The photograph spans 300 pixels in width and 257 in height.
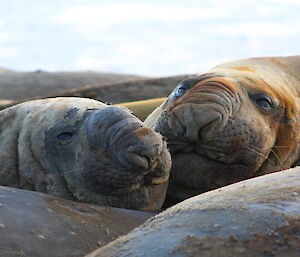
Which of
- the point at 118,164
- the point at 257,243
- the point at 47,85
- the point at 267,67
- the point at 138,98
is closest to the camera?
the point at 257,243

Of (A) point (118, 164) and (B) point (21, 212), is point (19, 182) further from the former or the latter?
(B) point (21, 212)

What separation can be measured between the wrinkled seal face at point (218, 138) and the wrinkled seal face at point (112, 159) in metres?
0.38

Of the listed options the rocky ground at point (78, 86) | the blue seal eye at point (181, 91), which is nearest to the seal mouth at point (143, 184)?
the blue seal eye at point (181, 91)

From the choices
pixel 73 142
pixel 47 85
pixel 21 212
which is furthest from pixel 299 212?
pixel 47 85

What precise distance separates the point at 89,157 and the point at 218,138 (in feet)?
2.66

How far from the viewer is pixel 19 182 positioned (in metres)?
3.74

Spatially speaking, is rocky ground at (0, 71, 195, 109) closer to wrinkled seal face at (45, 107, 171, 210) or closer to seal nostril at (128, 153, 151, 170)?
wrinkled seal face at (45, 107, 171, 210)

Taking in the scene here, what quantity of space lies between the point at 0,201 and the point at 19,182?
94 centimetres

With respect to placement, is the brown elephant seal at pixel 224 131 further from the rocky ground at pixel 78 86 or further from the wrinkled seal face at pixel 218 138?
the rocky ground at pixel 78 86

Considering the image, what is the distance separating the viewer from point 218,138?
3957mm

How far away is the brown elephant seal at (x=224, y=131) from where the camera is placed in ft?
13.0

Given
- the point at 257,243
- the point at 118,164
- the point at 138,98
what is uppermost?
the point at 257,243

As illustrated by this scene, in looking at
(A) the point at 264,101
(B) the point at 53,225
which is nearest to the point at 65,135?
(B) the point at 53,225

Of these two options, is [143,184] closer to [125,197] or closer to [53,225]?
[125,197]
